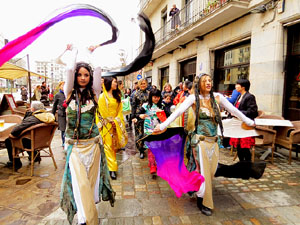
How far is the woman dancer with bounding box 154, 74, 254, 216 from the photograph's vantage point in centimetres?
279

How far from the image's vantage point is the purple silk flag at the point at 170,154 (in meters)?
3.01

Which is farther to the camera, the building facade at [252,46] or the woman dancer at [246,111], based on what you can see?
the building facade at [252,46]

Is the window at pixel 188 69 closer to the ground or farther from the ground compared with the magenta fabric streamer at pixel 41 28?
farther from the ground

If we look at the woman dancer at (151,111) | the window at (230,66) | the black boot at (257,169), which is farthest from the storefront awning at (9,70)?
the black boot at (257,169)

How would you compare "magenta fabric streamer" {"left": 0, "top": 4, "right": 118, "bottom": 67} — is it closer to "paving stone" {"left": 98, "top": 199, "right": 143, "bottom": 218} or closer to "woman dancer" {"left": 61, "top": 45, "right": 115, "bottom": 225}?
"woman dancer" {"left": 61, "top": 45, "right": 115, "bottom": 225}

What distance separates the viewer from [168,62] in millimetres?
15422

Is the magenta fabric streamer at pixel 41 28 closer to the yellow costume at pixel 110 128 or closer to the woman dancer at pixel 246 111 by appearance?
the yellow costume at pixel 110 128

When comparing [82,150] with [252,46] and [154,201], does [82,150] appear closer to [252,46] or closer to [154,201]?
[154,201]

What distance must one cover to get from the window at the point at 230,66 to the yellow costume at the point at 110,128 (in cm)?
595

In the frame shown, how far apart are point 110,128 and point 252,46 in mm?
5838

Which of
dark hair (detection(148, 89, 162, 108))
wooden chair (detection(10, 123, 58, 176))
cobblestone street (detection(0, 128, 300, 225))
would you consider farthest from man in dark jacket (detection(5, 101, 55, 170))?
dark hair (detection(148, 89, 162, 108))

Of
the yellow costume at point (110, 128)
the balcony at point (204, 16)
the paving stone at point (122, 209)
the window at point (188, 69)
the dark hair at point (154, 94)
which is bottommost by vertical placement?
the paving stone at point (122, 209)

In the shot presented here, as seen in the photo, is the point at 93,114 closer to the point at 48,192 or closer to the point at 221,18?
the point at 48,192

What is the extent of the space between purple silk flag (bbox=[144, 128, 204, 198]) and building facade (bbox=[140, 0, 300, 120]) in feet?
14.6
